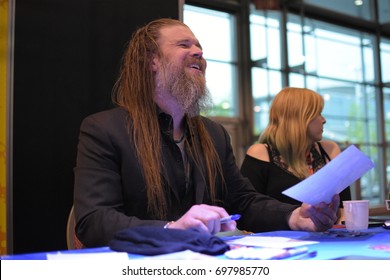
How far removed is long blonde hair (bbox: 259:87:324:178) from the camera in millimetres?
2500

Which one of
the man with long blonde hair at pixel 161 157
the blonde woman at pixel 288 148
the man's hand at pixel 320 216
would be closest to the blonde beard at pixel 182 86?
the man with long blonde hair at pixel 161 157

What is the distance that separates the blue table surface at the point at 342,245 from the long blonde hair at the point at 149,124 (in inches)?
17.0

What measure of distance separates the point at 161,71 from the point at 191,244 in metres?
0.95

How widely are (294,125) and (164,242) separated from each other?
175cm

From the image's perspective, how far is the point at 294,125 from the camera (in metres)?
2.53

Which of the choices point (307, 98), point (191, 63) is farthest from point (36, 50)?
point (307, 98)

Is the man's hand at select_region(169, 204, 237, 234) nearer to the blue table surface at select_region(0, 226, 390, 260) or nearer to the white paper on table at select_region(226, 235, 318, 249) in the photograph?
the white paper on table at select_region(226, 235, 318, 249)

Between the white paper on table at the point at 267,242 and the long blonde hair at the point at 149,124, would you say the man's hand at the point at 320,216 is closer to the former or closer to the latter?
the white paper on table at the point at 267,242

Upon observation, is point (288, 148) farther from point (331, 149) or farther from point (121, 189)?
point (121, 189)

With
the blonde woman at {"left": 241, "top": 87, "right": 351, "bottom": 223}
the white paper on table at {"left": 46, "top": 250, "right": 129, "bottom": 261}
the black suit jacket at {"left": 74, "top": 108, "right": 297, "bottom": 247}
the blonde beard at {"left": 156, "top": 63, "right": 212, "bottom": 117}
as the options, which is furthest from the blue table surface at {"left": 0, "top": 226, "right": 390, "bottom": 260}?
the blonde woman at {"left": 241, "top": 87, "right": 351, "bottom": 223}

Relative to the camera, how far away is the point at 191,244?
90cm

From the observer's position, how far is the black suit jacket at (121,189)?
1.33 metres

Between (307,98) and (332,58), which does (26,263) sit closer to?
(307,98)

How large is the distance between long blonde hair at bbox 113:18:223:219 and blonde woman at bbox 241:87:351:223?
799mm
